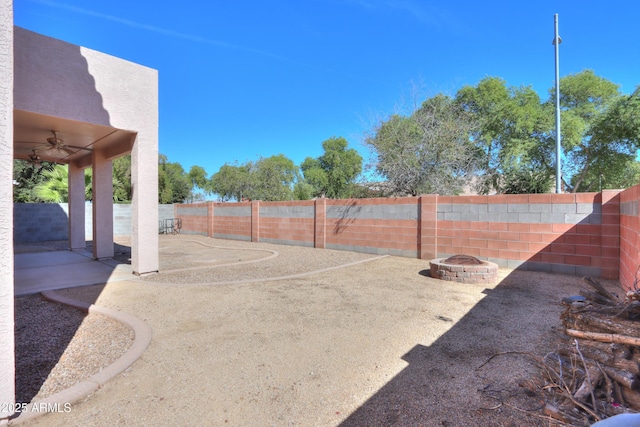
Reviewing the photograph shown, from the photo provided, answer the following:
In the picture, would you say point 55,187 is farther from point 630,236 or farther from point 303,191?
point 303,191

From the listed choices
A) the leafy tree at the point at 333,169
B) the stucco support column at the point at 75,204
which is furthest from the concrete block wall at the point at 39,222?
the leafy tree at the point at 333,169

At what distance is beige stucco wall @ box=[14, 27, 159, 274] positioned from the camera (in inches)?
216

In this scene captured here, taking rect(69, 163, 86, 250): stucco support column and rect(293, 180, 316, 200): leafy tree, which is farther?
rect(293, 180, 316, 200): leafy tree

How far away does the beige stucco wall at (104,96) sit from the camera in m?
5.48

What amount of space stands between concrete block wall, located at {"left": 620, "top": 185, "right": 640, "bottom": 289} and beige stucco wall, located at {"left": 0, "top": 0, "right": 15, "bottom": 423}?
695 cm

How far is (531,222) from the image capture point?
8.01 meters

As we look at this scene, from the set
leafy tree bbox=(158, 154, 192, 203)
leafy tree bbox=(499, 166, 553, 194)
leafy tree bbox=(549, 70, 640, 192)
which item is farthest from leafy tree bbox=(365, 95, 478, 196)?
leafy tree bbox=(158, 154, 192, 203)

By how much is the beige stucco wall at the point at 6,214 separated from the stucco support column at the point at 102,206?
801cm

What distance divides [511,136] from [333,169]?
2685 centimetres

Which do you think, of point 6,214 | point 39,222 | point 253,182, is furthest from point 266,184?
point 6,214

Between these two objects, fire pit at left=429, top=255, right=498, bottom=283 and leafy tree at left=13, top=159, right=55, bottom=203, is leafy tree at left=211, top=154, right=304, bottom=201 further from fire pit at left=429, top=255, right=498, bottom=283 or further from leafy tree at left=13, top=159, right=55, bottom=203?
fire pit at left=429, top=255, right=498, bottom=283

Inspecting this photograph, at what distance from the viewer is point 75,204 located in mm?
11312

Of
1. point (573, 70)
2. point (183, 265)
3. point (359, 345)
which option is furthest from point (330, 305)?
point (573, 70)

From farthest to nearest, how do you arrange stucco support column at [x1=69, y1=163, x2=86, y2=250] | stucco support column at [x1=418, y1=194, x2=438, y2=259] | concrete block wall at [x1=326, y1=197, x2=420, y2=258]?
stucco support column at [x1=69, y1=163, x2=86, y2=250], concrete block wall at [x1=326, y1=197, x2=420, y2=258], stucco support column at [x1=418, y1=194, x2=438, y2=259]
